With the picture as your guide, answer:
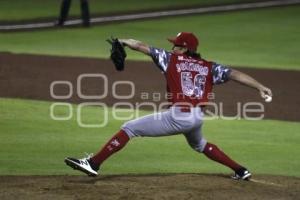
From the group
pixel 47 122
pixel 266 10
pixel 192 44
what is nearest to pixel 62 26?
pixel 266 10

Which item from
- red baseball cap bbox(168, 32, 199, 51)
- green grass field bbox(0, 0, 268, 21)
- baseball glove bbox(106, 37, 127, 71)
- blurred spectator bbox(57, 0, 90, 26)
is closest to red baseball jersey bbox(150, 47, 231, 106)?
red baseball cap bbox(168, 32, 199, 51)

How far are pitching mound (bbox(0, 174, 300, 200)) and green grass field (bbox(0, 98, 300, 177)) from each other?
613 millimetres

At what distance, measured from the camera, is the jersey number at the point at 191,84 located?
911 cm

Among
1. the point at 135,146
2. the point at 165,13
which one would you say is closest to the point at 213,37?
the point at 165,13

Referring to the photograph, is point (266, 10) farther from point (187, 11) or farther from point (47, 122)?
point (47, 122)

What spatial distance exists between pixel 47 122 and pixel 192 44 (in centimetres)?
464

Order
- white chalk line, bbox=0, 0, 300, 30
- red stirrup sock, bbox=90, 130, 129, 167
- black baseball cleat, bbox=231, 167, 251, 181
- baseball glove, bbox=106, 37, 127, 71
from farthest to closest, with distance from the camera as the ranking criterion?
white chalk line, bbox=0, 0, 300, 30 → black baseball cleat, bbox=231, 167, 251, 181 → red stirrup sock, bbox=90, 130, 129, 167 → baseball glove, bbox=106, 37, 127, 71

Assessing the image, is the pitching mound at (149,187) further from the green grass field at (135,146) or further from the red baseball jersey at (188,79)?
the red baseball jersey at (188,79)

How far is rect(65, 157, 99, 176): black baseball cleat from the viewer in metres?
9.10

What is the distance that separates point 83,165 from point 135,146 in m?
2.69

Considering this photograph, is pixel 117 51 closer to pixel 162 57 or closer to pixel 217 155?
pixel 162 57

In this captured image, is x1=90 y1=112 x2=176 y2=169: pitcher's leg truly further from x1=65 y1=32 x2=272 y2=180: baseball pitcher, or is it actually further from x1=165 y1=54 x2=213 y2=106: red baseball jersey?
x1=165 y1=54 x2=213 y2=106: red baseball jersey

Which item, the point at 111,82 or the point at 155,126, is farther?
the point at 111,82

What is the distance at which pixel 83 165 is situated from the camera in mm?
9172
